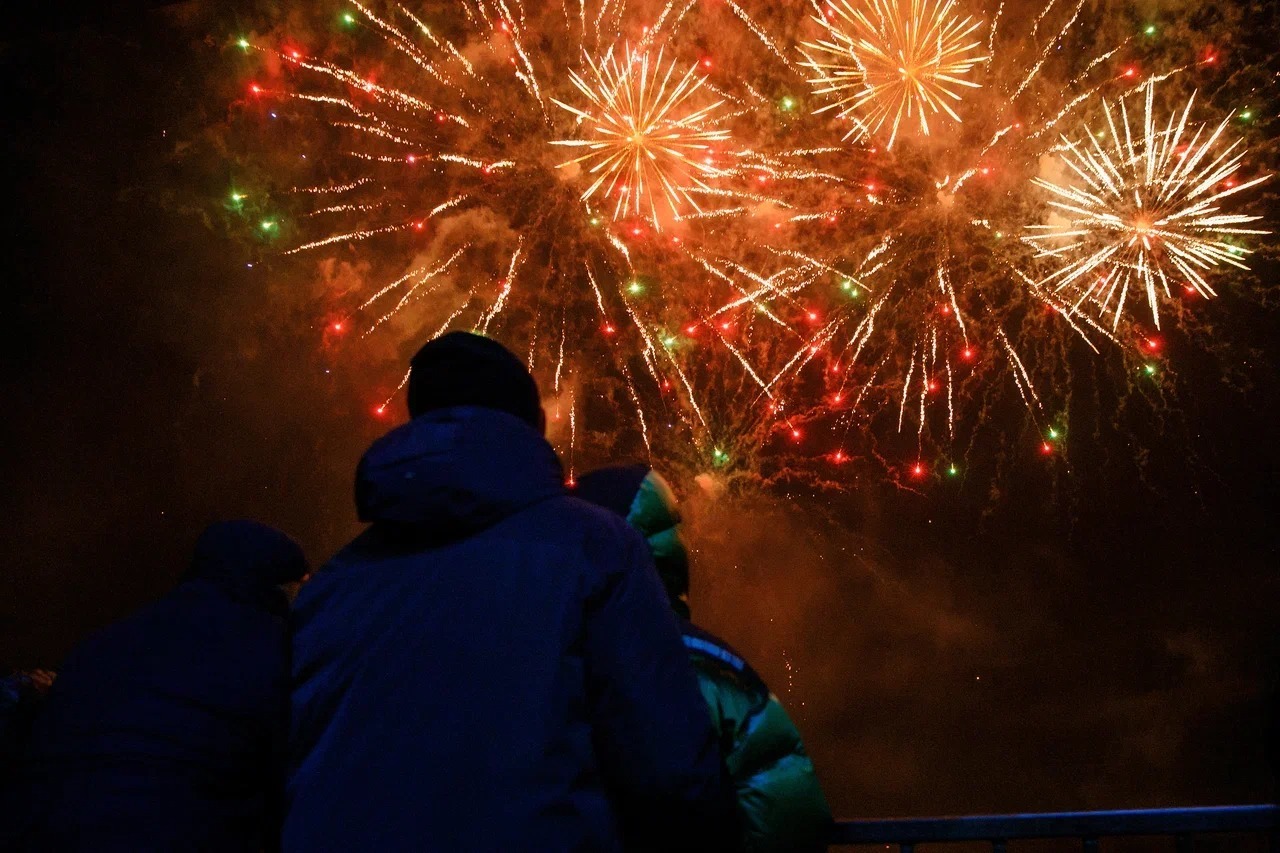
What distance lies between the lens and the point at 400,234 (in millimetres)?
7461

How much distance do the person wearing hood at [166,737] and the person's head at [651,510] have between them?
2.45 feet

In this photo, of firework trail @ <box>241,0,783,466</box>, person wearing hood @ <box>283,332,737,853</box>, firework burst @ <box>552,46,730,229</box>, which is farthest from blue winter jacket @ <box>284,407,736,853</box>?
firework trail @ <box>241,0,783,466</box>

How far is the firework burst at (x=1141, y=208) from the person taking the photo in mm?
6191

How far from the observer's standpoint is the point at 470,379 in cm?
165

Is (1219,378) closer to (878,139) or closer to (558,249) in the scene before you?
(878,139)

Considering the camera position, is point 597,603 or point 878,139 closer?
point 597,603

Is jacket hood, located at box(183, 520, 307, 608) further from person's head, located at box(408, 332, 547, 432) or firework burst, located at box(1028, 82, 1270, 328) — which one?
firework burst, located at box(1028, 82, 1270, 328)

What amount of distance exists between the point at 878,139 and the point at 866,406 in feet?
7.39

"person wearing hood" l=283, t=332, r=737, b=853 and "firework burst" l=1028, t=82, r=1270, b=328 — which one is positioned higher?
"firework burst" l=1028, t=82, r=1270, b=328

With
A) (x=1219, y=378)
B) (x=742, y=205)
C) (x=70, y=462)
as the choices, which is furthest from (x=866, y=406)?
(x=70, y=462)

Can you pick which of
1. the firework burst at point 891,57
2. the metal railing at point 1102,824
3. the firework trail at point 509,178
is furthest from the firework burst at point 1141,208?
the metal railing at point 1102,824

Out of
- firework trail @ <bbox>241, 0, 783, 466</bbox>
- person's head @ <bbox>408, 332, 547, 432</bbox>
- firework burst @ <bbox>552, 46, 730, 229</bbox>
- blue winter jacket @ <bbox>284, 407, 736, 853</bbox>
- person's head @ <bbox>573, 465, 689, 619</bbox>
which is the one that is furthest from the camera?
firework trail @ <bbox>241, 0, 783, 466</bbox>

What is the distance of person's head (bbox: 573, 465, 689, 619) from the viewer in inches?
69.8

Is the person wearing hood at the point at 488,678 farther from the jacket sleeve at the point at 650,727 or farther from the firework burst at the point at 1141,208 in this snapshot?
the firework burst at the point at 1141,208
